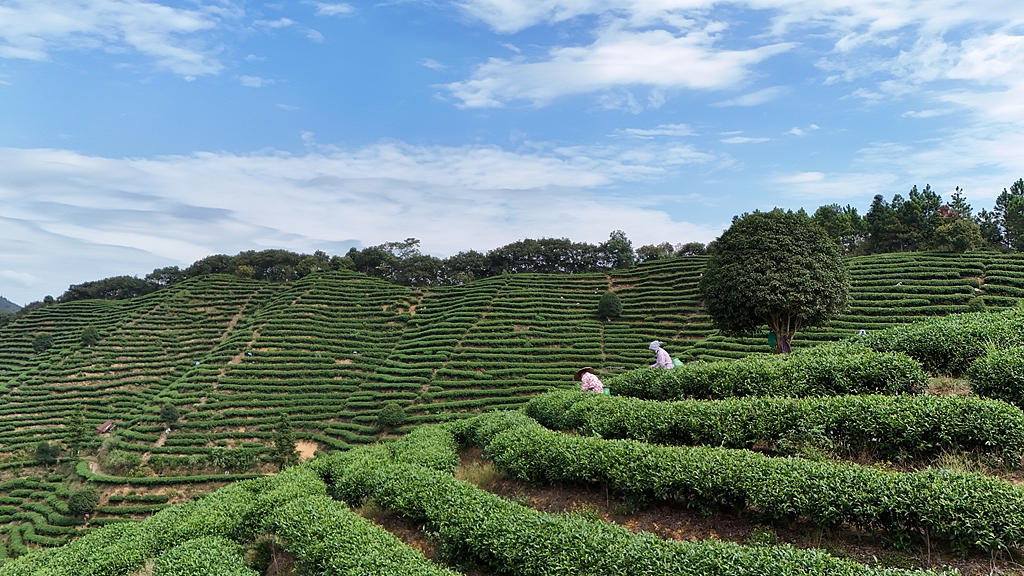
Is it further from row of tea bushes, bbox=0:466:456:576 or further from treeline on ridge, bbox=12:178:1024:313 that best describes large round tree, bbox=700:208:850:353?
treeline on ridge, bbox=12:178:1024:313

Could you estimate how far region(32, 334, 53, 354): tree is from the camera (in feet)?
147

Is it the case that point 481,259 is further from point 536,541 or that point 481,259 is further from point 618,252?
point 536,541

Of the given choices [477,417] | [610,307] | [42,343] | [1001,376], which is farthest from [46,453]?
[1001,376]

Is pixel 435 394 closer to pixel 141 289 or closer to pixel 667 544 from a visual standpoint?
pixel 667 544

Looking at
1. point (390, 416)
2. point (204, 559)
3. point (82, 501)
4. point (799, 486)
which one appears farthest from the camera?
point (390, 416)

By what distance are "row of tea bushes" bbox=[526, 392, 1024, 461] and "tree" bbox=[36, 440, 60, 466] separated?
3443 cm

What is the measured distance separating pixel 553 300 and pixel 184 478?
2999 centimetres

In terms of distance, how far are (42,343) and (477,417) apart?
53153mm

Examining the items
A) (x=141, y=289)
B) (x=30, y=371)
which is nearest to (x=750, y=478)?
(x=30, y=371)

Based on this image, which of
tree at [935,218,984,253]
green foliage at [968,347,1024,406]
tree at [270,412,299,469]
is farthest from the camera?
tree at [935,218,984,253]

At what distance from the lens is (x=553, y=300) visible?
1788 inches

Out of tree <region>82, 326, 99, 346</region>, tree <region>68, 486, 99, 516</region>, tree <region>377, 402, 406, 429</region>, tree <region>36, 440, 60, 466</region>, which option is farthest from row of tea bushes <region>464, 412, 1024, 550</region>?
tree <region>82, 326, 99, 346</region>

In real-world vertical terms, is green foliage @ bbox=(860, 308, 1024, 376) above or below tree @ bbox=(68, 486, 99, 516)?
above

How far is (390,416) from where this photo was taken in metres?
28.4
